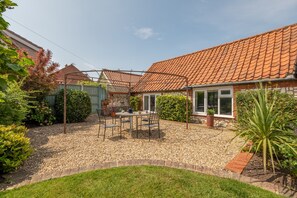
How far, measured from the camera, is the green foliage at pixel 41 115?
8.32 meters

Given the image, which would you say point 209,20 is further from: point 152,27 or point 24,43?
point 24,43

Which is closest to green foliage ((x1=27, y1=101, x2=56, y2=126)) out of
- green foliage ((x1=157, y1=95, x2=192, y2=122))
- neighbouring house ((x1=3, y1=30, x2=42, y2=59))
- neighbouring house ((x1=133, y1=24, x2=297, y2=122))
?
neighbouring house ((x1=3, y1=30, x2=42, y2=59))

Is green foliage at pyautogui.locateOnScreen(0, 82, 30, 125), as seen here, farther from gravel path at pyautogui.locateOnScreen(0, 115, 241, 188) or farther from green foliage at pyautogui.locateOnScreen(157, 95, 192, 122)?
green foliage at pyautogui.locateOnScreen(157, 95, 192, 122)

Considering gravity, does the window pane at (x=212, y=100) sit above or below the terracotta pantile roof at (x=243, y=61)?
below

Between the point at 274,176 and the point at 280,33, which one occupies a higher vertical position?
the point at 280,33

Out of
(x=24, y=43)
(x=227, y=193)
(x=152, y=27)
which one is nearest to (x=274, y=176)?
(x=227, y=193)

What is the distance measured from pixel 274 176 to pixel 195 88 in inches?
285

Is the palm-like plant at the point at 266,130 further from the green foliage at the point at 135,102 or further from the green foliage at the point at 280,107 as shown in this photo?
the green foliage at the point at 135,102

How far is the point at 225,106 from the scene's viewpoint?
30.0ft

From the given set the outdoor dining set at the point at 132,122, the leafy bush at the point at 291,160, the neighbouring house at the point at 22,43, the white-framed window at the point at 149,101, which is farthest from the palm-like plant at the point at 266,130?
the neighbouring house at the point at 22,43

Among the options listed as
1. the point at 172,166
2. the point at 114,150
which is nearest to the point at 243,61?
the point at 172,166

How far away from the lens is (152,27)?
12320mm

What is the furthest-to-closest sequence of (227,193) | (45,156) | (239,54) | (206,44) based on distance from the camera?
1. (206,44)
2. (239,54)
3. (45,156)
4. (227,193)

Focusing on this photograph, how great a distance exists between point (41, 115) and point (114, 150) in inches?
221
